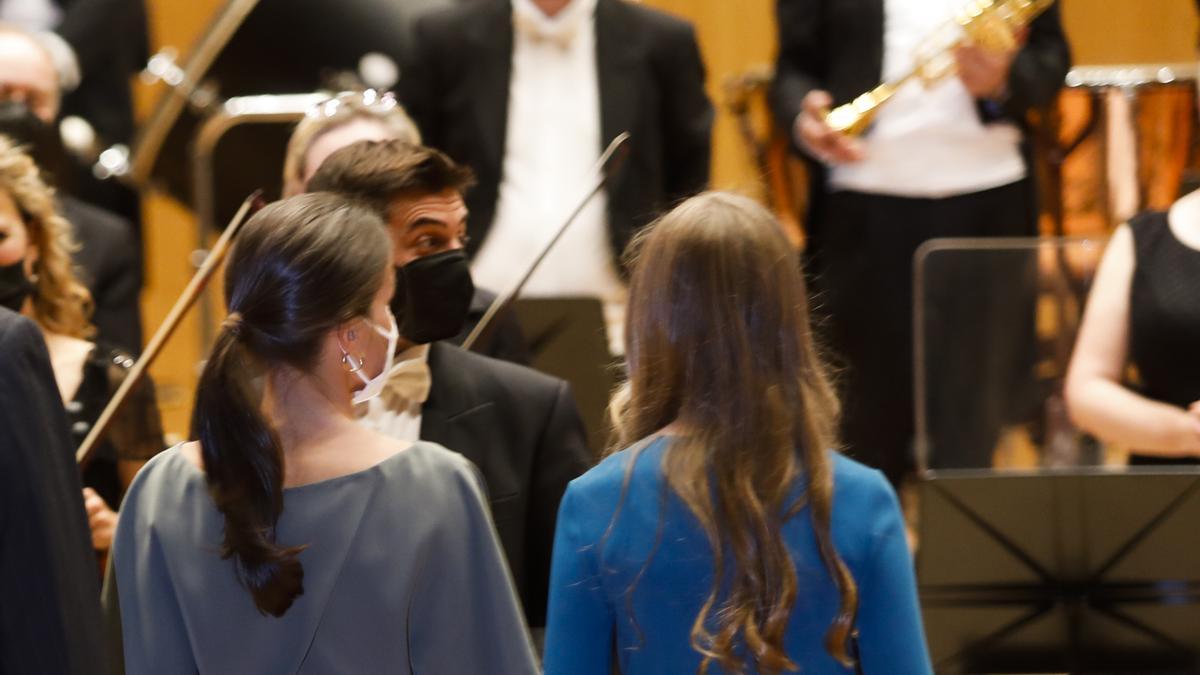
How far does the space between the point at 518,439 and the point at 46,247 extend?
0.99 m

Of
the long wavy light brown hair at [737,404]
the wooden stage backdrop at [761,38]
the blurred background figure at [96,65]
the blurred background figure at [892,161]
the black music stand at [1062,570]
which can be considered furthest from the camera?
the wooden stage backdrop at [761,38]

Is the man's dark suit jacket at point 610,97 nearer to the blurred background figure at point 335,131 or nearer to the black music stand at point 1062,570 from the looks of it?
the blurred background figure at point 335,131

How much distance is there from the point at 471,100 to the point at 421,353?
1.63m

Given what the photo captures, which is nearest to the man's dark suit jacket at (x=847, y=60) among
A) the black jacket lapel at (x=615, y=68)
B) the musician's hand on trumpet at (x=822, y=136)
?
the musician's hand on trumpet at (x=822, y=136)

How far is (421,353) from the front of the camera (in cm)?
246

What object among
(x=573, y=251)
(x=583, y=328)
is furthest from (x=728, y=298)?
(x=573, y=251)

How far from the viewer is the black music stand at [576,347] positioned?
321cm

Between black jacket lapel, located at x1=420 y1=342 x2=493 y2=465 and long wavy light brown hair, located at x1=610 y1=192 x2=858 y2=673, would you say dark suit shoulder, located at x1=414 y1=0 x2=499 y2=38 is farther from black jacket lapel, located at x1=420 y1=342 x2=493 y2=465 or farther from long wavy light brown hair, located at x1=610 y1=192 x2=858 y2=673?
long wavy light brown hair, located at x1=610 y1=192 x2=858 y2=673

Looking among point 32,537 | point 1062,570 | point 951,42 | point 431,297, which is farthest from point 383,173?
point 951,42

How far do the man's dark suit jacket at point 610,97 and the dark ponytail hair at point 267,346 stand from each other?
207cm

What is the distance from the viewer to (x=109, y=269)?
401 centimetres

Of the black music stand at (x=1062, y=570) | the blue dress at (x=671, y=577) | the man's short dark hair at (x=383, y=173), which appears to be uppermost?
the man's short dark hair at (x=383, y=173)

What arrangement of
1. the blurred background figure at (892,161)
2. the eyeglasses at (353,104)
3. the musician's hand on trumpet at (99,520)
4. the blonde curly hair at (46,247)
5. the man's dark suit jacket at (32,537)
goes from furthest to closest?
1. the blurred background figure at (892,161)
2. the eyeglasses at (353,104)
3. the blonde curly hair at (46,247)
4. the musician's hand on trumpet at (99,520)
5. the man's dark suit jacket at (32,537)

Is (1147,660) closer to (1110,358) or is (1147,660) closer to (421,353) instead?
(1110,358)
